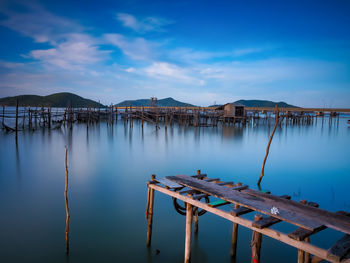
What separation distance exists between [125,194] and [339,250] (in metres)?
6.68

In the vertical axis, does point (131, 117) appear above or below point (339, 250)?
above

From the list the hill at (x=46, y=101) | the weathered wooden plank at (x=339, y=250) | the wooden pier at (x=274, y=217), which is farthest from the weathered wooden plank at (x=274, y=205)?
the hill at (x=46, y=101)

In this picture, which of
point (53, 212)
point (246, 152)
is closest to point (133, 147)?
point (246, 152)

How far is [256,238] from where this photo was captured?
11.7 ft

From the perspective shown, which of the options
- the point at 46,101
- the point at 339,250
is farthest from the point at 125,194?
the point at 46,101

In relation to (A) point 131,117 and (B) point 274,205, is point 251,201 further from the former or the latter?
(A) point 131,117

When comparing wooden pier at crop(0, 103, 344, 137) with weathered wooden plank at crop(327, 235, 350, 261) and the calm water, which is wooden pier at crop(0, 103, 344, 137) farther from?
weathered wooden plank at crop(327, 235, 350, 261)

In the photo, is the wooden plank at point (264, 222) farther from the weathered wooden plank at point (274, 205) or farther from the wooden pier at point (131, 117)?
the wooden pier at point (131, 117)

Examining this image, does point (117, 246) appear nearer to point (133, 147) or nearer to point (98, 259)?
point (98, 259)

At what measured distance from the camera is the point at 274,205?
3.70 metres

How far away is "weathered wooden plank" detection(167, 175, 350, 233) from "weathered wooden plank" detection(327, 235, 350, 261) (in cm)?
27

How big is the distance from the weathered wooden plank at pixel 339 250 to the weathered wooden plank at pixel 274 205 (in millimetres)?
274

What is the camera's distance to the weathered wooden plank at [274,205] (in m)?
3.10

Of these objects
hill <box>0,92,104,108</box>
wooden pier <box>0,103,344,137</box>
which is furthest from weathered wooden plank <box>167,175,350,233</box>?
hill <box>0,92,104,108</box>
